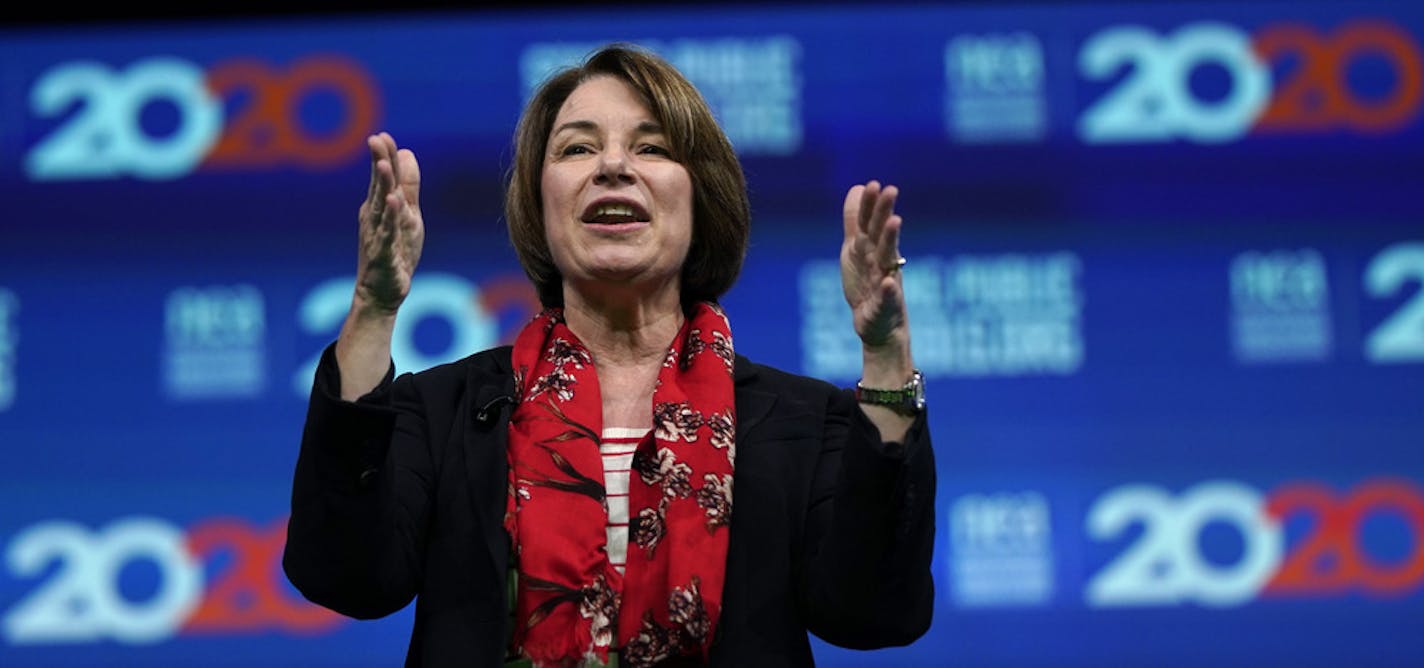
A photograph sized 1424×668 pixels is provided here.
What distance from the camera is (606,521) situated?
1.62 m

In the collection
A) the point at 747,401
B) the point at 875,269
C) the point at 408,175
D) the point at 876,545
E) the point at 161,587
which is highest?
the point at 408,175

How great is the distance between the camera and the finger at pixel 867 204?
5.08ft

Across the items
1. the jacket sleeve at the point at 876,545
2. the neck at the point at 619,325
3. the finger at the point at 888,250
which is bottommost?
the jacket sleeve at the point at 876,545

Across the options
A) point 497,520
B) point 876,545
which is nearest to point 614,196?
point 497,520

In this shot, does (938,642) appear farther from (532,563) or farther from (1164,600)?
(532,563)

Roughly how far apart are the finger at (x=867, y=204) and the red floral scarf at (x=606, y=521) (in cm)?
26

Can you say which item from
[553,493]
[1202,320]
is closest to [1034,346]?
[1202,320]

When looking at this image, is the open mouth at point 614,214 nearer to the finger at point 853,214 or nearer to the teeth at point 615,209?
the teeth at point 615,209

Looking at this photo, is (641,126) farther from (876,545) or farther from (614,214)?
(876,545)

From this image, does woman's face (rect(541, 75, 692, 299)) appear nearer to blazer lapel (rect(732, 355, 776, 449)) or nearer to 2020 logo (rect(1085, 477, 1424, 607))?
blazer lapel (rect(732, 355, 776, 449))

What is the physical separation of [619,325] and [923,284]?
6.07ft

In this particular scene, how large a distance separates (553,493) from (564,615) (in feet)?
0.39

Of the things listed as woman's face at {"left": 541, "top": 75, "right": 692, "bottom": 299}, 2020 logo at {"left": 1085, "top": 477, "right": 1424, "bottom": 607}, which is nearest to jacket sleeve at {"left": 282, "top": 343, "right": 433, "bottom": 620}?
woman's face at {"left": 541, "top": 75, "right": 692, "bottom": 299}

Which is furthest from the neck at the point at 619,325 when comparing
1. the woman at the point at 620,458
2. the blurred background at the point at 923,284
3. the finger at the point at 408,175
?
the blurred background at the point at 923,284
